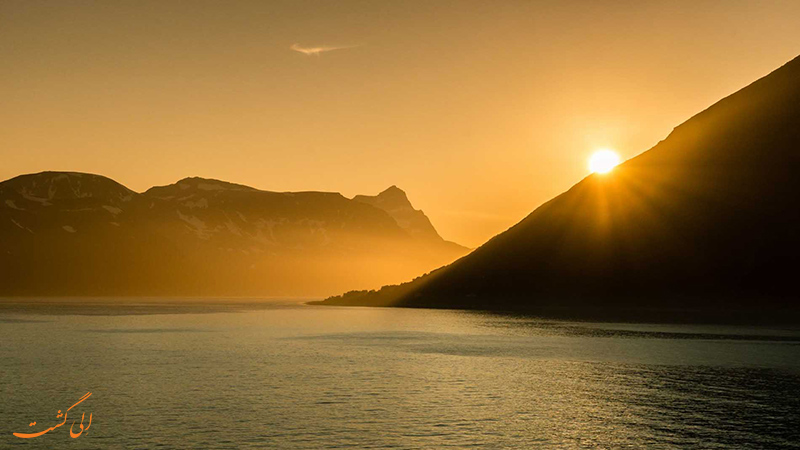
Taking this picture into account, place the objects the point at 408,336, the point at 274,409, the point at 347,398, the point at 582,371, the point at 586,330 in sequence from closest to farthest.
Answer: the point at 274,409, the point at 347,398, the point at 582,371, the point at 408,336, the point at 586,330

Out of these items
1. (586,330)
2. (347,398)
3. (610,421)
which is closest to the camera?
(610,421)

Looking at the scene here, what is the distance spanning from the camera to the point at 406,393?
2552 inches

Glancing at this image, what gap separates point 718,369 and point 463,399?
130 ft

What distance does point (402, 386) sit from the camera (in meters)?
69.3

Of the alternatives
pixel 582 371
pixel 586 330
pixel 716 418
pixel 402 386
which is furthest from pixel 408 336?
pixel 716 418

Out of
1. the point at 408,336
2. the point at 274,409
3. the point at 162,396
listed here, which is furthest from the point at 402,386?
the point at 408,336

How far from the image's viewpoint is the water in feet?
152

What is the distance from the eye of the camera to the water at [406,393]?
46.5m

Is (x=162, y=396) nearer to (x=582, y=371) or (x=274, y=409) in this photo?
(x=274, y=409)

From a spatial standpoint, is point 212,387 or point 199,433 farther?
point 212,387

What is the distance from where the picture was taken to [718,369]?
83875 mm

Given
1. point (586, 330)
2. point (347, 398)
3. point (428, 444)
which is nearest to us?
point (428, 444)

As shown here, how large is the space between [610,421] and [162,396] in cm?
3850

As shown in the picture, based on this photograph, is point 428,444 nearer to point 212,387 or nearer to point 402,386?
point 402,386
